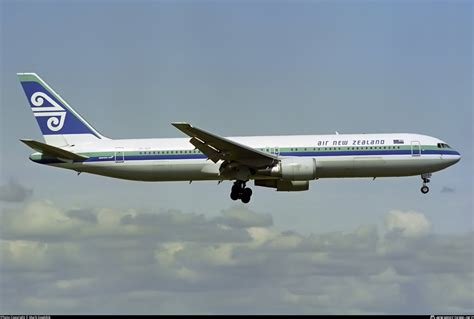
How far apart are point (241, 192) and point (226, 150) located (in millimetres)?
4000

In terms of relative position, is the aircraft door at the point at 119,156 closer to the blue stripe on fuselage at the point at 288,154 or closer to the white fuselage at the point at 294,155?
the white fuselage at the point at 294,155

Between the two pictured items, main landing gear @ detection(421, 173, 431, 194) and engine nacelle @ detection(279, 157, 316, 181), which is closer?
engine nacelle @ detection(279, 157, 316, 181)

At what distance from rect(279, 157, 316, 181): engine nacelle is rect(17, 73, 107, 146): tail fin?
12.6 metres

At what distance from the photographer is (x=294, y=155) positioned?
5753cm

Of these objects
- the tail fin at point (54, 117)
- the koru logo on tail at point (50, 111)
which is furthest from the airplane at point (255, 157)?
the koru logo on tail at point (50, 111)

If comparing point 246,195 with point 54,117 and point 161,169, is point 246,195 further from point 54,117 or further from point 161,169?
point 54,117

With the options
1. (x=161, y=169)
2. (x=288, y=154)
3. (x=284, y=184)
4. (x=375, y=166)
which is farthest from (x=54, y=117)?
(x=375, y=166)

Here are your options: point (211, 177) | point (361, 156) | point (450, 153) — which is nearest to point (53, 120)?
point (211, 177)

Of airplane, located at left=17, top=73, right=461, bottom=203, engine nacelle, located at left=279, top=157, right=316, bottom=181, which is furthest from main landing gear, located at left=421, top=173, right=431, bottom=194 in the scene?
engine nacelle, located at left=279, top=157, right=316, bottom=181

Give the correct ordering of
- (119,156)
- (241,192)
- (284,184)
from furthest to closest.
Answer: (284,184), (241,192), (119,156)

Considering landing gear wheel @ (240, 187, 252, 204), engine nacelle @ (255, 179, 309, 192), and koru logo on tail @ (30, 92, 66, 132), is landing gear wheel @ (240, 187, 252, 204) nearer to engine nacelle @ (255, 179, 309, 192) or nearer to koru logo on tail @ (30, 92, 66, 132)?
engine nacelle @ (255, 179, 309, 192)

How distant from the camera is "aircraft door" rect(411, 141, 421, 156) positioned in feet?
189

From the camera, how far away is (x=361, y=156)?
57031 millimetres

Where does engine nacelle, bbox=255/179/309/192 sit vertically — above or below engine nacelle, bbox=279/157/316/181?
above
